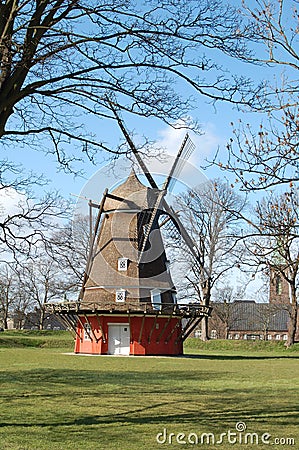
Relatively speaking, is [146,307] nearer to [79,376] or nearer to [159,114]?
[79,376]

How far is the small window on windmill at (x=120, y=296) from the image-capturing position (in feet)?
98.9

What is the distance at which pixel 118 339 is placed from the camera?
1192 inches

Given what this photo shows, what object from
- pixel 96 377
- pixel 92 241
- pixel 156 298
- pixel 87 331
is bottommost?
pixel 96 377

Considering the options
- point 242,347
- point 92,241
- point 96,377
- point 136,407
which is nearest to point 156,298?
point 92,241

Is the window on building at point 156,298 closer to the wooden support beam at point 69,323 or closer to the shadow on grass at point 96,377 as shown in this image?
the wooden support beam at point 69,323

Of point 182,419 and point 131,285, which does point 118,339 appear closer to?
point 131,285

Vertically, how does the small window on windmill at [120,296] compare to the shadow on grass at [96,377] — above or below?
above

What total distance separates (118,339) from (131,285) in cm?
261

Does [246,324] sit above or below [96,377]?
above

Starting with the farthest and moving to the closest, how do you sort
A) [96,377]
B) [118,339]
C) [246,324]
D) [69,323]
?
[246,324]
[69,323]
[118,339]
[96,377]

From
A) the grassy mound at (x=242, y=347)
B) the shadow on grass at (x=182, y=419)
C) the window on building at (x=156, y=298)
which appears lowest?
the shadow on grass at (x=182, y=419)

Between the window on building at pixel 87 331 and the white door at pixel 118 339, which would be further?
the window on building at pixel 87 331

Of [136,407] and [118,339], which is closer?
[136,407]

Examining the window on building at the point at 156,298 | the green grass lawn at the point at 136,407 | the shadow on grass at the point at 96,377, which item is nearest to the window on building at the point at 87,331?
the window on building at the point at 156,298
